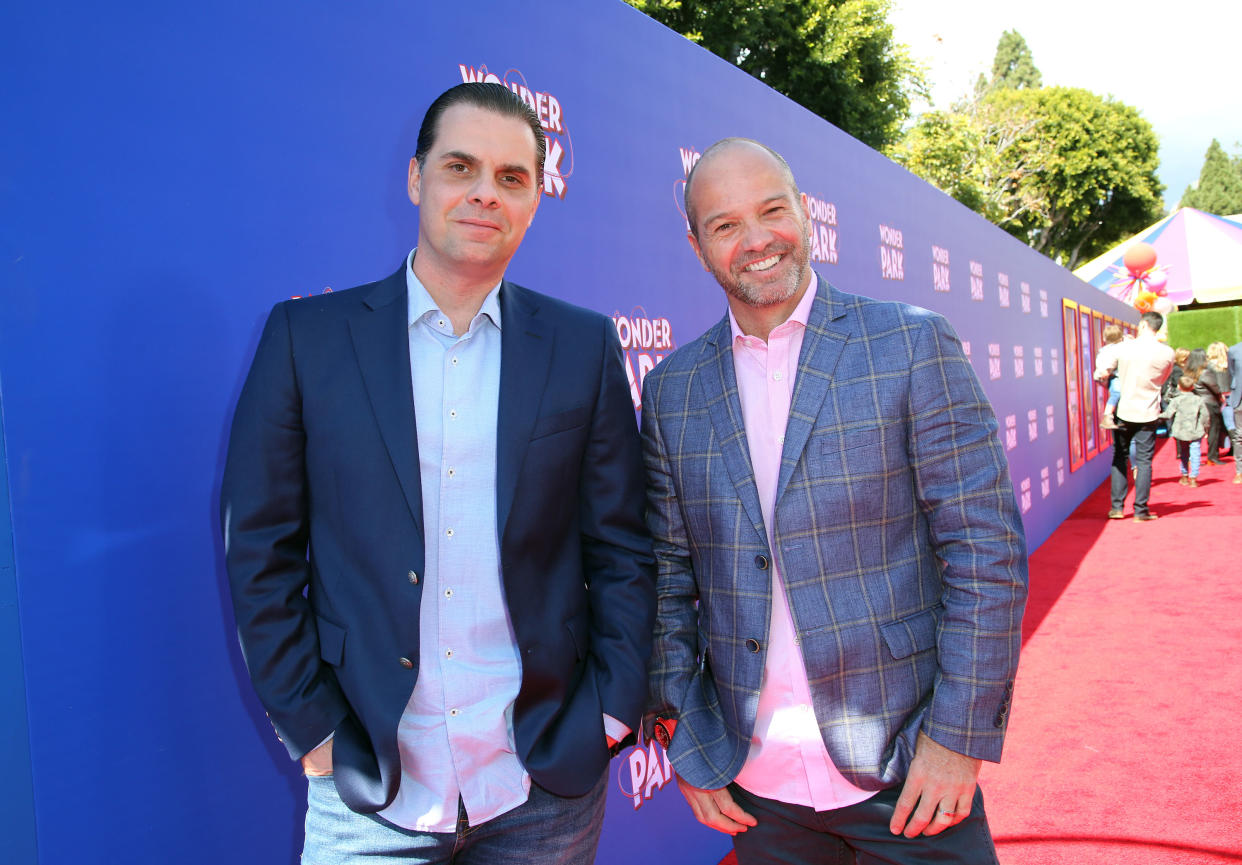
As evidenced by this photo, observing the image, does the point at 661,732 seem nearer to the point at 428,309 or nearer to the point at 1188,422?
the point at 428,309

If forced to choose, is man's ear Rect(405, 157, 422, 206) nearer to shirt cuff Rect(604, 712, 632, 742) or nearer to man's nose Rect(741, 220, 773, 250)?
man's nose Rect(741, 220, 773, 250)

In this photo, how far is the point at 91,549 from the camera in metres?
1.59

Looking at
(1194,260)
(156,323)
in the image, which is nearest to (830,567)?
(156,323)

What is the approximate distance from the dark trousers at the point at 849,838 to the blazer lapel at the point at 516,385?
83 centimetres

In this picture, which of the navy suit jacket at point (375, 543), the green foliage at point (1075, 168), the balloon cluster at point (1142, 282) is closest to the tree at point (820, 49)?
the balloon cluster at point (1142, 282)

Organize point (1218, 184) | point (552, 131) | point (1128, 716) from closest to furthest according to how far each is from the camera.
Answer: 1. point (552, 131)
2. point (1128, 716)
3. point (1218, 184)

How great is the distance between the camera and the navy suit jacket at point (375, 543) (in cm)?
149

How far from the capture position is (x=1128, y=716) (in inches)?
177

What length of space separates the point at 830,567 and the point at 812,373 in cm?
38

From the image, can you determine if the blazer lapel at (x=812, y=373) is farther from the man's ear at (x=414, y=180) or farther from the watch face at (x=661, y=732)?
the man's ear at (x=414, y=180)

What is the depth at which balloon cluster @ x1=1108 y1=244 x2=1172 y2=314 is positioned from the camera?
19625 millimetres

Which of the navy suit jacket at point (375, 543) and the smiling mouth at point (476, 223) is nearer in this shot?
the navy suit jacket at point (375, 543)

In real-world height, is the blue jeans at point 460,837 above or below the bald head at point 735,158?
below

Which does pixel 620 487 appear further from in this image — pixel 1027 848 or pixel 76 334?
pixel 1027 848
